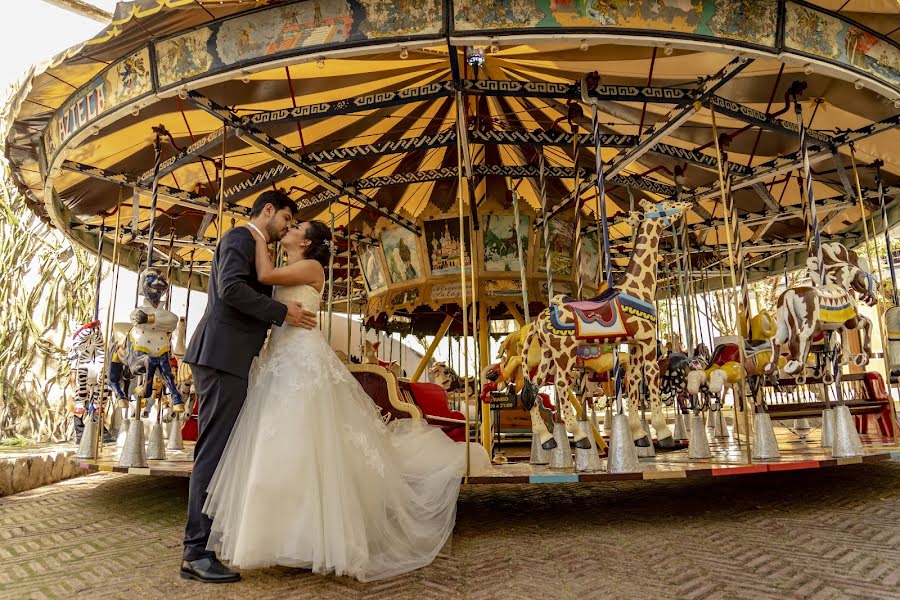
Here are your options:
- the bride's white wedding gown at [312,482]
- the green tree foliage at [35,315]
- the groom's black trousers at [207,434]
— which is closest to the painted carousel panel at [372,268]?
the bride's white wedding gown at [312,482]

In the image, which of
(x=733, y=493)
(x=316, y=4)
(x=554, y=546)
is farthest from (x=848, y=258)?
(x=316, y=4)

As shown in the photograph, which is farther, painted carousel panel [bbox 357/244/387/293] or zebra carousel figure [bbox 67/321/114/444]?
painted carousel panel [bbox 357/244/387/293]

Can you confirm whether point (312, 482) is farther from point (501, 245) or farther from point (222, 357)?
point (501, 245)

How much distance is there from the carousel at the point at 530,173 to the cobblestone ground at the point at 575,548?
441 millimetres

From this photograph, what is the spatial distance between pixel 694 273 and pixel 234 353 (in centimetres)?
1357

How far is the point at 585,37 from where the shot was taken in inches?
180

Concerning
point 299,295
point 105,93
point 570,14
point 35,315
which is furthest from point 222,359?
point 35,315

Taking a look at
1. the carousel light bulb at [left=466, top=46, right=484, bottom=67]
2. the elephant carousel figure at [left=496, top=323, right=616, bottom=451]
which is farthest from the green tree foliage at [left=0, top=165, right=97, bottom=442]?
the elephant carousel figure at [left=496, top=323, right=616, bottom=451]

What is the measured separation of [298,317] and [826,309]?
4800 millimetres

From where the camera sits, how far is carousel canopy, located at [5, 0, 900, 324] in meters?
4.70

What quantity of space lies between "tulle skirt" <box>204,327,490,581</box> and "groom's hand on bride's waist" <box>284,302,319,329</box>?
6cm

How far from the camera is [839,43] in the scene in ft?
17.0

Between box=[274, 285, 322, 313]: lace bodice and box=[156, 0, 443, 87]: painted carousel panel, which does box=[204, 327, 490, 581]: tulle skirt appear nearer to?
box=[274, 285, 322, 313]: lace bodice

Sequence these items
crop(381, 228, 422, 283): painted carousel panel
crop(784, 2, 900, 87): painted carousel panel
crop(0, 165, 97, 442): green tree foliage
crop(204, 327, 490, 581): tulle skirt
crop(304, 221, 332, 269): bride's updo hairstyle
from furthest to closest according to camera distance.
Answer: crop(0, 165, 97, 442): green tree foliage, crop(381, 228, 422, 283): painted carousel panel, crop(784, 2, 900, 87): painted carousel panel, crop(304, 221, 332, 269): bride's updo hairstyle, crop(204, 327, 490, 581): tulle skirt
